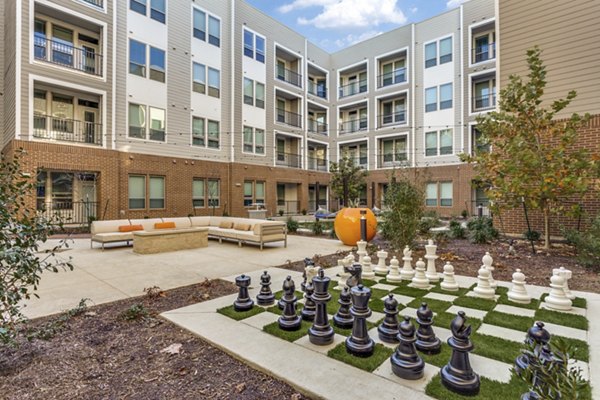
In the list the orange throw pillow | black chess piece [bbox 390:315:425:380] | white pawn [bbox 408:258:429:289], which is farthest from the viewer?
the orange throw pillow

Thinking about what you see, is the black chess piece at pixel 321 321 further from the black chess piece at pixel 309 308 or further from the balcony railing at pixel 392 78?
the balcony railing at pixel 392 78

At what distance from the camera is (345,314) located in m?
3.37

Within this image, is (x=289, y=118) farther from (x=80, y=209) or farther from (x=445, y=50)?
(x=80, y=209)

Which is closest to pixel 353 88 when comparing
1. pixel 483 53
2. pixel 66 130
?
pixel 483 53

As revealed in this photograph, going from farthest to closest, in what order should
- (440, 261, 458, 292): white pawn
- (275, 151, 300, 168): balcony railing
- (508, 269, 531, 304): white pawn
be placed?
(275, 151, 300, 168): balcony railing → (440, 261, 458, 292): white pawn → (508, 269, 531, 304): white pawn

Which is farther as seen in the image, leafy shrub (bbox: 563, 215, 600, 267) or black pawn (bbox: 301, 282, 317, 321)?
leafy shrub (bbox: 563, 215, 600, 267)

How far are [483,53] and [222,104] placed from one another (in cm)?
1847

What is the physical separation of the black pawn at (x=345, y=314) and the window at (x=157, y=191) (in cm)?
1540

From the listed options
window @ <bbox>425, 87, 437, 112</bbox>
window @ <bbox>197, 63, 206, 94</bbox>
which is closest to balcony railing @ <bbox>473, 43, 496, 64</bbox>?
window @ <bbox>425, 87, 437, 112</bbox>

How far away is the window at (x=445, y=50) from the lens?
22672 millimetres

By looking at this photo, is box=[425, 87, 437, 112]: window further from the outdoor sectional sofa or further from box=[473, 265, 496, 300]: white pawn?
box=[473, 265, 496, 300]: white pawn

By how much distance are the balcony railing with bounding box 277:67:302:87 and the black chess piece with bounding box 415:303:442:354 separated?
23.8 m

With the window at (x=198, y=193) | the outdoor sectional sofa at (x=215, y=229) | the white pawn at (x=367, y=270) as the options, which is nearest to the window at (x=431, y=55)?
the window at (x=198, y=193)

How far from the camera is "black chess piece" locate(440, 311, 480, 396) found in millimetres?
2178
